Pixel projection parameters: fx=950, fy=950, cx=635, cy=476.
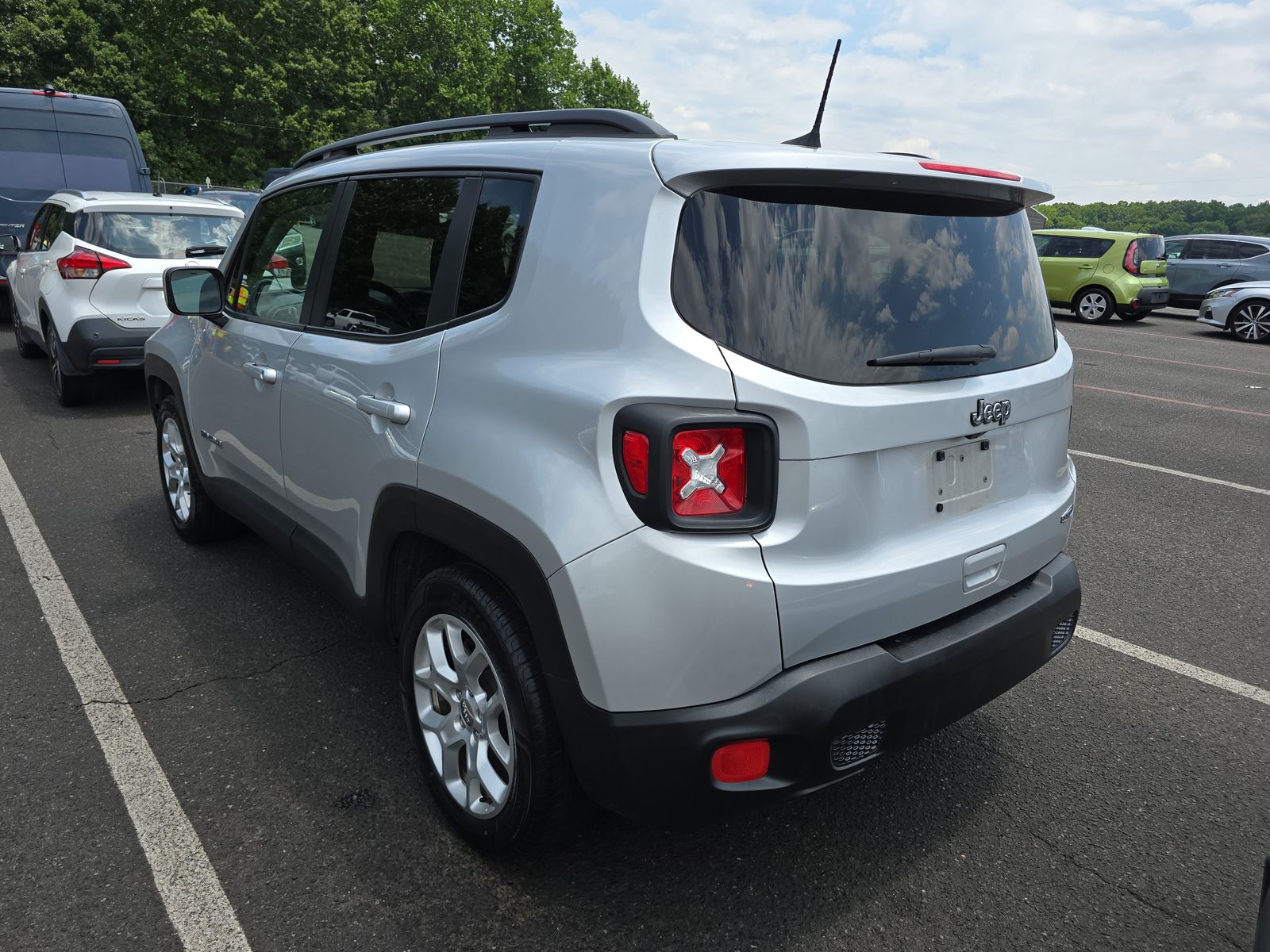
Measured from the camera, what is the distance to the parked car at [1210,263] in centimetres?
1939

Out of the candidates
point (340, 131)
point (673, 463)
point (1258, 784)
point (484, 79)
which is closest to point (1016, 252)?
point (673, 463)

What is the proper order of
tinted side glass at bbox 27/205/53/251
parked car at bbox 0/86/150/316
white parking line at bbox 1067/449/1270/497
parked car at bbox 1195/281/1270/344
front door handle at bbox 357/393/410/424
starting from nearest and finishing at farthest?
1. front door handle at bbox 357/393/410/424
2. white parking line at bbox 1067/449/1270/497
3. tinted side glass at bbox 27/205/53/251
4. parked car at bbox 0/86/150/316
5. parked car at bbox 1195/281/1270/344

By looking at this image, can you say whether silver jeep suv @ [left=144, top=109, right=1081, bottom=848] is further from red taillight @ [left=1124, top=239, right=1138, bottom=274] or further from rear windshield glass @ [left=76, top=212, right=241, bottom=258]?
red taillight @ [left=1124, top=239, right=1138, bottom=274]

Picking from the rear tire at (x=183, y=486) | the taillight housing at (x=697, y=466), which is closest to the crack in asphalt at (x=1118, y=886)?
the taillight housing at (x=697, y=466)

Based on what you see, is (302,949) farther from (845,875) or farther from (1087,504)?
(1087,504)

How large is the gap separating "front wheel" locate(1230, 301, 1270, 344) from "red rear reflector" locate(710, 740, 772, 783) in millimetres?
17683

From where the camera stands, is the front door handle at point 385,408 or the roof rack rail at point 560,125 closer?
the roof rack rail at point 560,125

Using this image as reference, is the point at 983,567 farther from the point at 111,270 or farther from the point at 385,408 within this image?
the point at 111,270

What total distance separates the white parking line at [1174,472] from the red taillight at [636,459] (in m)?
5.84

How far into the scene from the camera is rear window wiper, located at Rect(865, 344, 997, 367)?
2111mm

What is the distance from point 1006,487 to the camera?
2.45 metres

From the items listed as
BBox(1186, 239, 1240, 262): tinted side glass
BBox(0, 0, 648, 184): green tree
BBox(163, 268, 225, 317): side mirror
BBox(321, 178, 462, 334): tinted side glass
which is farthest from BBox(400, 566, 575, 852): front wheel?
BBox(0, 0, 648, 184): green tree

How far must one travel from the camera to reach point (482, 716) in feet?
7.89

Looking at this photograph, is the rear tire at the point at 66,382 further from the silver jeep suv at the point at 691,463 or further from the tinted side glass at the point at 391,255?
the silver jeep suv at the point at 691,463
